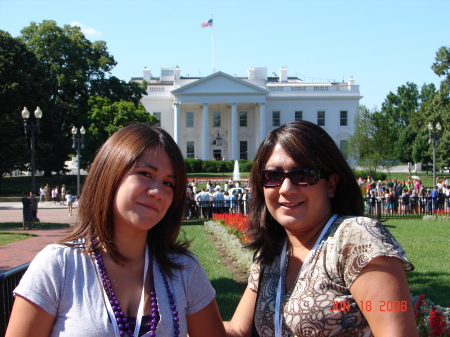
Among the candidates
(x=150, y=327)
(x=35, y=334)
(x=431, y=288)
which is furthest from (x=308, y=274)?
(x=431, y=288)

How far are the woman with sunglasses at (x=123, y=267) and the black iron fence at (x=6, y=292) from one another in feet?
3.62

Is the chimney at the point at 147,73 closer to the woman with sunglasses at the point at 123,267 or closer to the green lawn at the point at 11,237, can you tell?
the green lawn at the point at 11,237

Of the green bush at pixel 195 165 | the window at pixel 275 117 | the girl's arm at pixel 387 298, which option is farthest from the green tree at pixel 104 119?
the girl's arm at pixel 387 298

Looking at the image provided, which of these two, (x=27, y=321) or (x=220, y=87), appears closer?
(x=27, y=321)

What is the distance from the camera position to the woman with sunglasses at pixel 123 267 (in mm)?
1937

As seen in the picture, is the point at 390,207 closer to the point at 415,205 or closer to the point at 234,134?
the point at 415,205

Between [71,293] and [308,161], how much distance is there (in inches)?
46.1

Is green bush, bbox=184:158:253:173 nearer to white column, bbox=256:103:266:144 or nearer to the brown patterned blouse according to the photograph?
white column, bbox=256:103:266:144

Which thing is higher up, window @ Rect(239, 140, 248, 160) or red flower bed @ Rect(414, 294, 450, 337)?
window @ Rect(239, 140, 248, 160)

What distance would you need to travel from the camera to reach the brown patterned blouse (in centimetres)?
196

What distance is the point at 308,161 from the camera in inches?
90.9

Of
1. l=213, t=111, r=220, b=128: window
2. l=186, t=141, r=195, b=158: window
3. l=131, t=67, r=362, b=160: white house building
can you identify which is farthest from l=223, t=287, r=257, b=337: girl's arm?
l=213, t=111, r=220, b=128: window

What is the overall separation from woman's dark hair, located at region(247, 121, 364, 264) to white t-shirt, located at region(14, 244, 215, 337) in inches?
24.5
